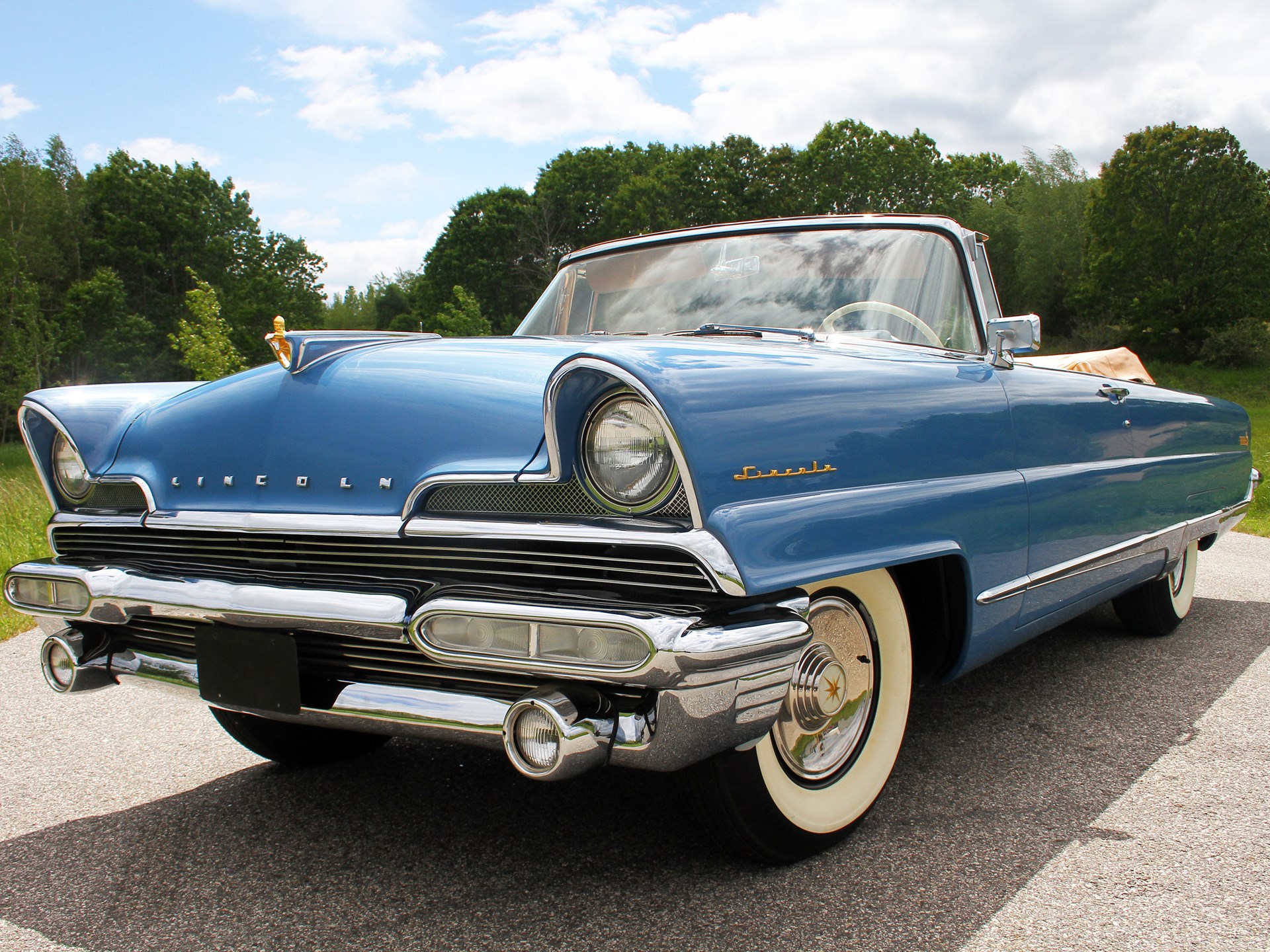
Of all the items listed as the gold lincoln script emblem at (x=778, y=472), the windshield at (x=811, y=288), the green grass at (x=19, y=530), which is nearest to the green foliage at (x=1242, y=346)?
the green grass at (x=19, y=530)

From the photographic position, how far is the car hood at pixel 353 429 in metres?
1.87

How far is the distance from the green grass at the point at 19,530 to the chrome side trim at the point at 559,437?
164 inches

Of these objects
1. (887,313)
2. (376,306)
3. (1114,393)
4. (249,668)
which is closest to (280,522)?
(249,668)

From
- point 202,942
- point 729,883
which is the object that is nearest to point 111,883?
point 202,942

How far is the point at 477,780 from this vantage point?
2637mm

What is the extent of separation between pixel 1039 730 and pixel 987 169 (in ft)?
233

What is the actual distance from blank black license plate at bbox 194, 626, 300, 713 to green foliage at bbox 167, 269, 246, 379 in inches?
541

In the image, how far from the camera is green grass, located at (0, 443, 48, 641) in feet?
17.6

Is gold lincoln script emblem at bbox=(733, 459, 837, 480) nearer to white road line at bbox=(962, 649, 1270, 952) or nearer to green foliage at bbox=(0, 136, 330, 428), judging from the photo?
white road line at bbox=(962, 649, 1270, 952)

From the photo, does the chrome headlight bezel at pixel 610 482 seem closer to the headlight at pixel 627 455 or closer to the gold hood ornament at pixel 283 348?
the headlight at pixel 627 455

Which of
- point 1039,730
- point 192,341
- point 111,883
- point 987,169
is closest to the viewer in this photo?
point 111,883

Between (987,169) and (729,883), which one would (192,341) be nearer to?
(729,883)

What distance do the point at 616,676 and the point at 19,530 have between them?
25.2 feet

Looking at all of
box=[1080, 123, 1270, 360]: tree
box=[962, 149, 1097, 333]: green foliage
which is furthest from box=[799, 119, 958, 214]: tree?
box=[1080, 123, 1270, 360]: tree
